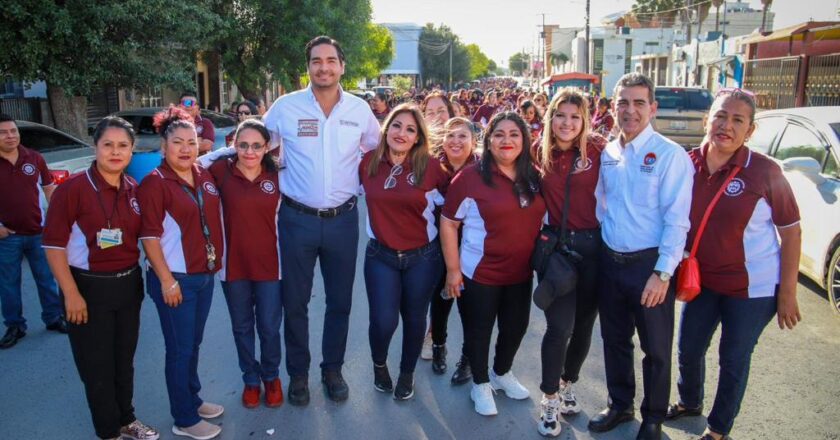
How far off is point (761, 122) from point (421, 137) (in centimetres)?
473

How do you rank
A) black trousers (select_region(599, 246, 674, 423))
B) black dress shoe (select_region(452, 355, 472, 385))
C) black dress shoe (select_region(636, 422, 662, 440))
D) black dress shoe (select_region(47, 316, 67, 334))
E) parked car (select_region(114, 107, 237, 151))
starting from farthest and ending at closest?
parked car (select_region(114, 107, 237, 151)) → black dress shoe (select_region(47, 316, 67, 334)) → black dress shoe (select_region(452, 355, 472, 385)) → black dress shoe (select_region(636, 422, 662, 440)) → black trousers (select_region(599, 246, 674, 423))

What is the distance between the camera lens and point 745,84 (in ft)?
68.5

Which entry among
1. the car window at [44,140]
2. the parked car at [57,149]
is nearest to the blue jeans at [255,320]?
the parked car at [57,149]

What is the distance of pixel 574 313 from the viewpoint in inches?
136

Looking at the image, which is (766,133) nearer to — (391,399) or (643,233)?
(643,233)

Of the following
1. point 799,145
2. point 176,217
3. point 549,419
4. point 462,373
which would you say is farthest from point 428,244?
point 799,145

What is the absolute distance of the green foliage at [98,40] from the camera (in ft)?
29.6

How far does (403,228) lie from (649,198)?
4.48ft

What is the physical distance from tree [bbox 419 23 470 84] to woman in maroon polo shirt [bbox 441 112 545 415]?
79.6 meters

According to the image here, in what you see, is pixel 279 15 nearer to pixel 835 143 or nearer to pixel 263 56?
pixel 263 56

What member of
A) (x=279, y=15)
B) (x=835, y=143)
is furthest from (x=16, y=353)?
(x=279, y=15)

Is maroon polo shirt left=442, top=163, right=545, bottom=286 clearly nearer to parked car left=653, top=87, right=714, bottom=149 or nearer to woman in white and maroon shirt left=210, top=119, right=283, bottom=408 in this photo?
woman in white and maroon shirt left=210, top=119, right=283, bottom=408

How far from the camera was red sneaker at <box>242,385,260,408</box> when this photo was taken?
3.71m

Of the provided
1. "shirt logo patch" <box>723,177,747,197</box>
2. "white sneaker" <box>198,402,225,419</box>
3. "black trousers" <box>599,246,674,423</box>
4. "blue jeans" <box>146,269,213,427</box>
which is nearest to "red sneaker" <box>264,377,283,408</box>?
"white sneaker" <box>198,402,225,419</box>
